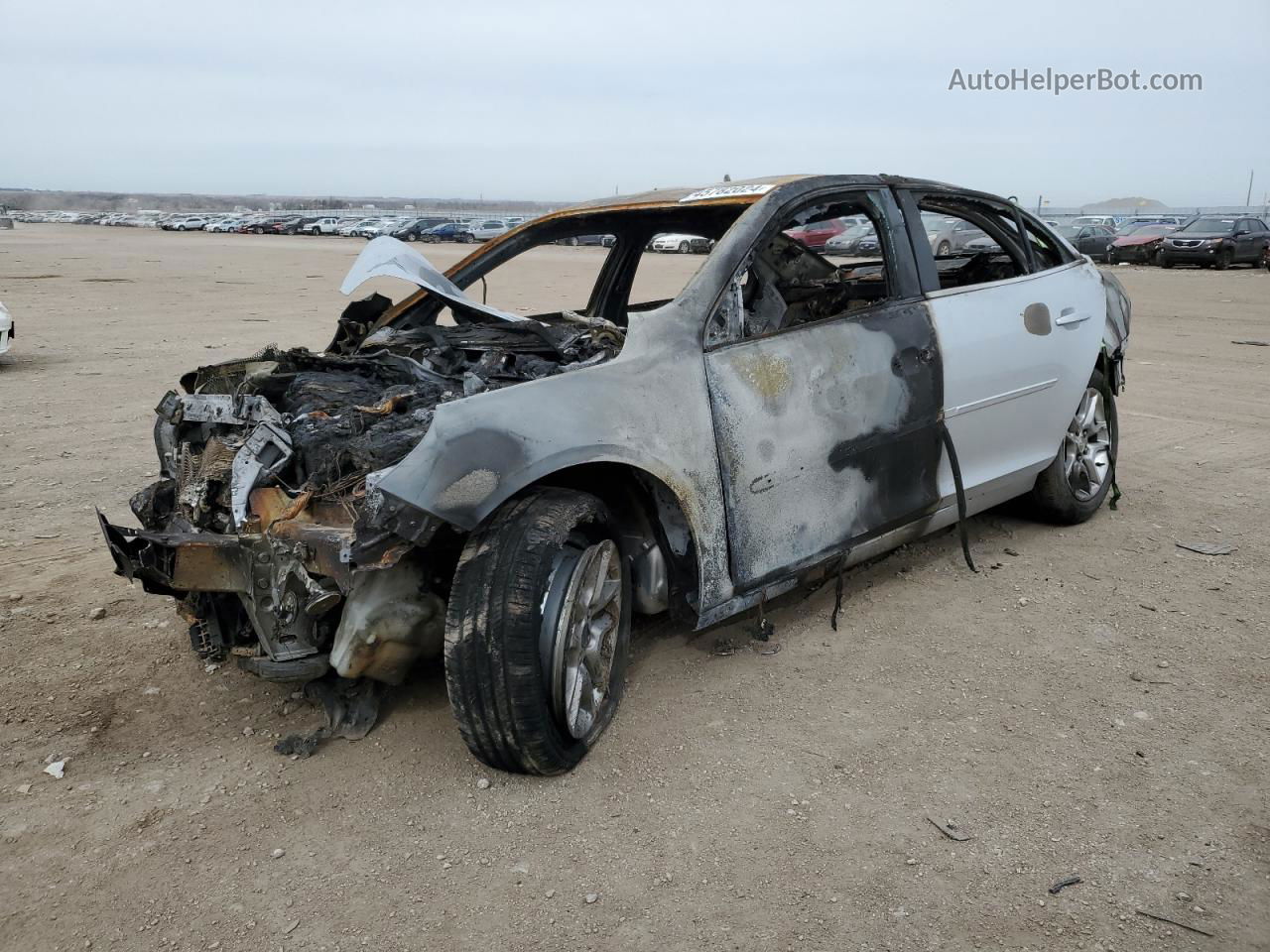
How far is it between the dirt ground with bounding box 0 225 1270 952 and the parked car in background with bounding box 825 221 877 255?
139 centimetres

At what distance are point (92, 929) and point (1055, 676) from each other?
117 inches

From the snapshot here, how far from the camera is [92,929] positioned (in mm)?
2428

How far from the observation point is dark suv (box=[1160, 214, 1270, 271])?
24.9m

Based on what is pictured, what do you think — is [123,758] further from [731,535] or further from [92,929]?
[731,535]

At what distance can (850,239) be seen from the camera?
3961 millimetres

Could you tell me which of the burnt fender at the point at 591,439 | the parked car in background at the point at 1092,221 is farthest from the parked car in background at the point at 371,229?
the burnt fender at the point at 591,439

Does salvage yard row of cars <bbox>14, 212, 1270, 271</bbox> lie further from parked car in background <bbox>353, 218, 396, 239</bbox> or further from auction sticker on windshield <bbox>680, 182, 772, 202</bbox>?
auction sticker on windshield <bbox>680, 182, 772, 202</bbox>

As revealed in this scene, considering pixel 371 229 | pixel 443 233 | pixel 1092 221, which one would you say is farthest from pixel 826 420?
pixel 371 229

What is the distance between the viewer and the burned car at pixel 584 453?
283 centimetres

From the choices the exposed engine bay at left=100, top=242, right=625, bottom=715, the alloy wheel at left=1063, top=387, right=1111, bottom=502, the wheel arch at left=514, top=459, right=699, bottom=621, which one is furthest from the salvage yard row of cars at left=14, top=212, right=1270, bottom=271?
the exposed engine bay at left=100, top=242, right=625, bottom=715

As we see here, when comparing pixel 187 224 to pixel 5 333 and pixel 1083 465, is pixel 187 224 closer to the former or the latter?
pixel 5 333

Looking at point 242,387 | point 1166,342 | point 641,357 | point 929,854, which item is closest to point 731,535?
point 641,357

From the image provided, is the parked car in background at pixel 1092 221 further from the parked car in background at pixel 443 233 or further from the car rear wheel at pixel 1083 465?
the car rear wheel at pixel 1083 465

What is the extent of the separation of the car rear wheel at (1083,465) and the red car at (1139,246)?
947 inches
